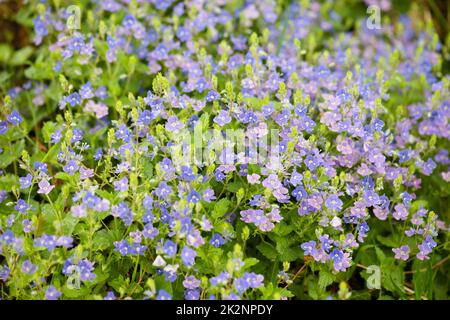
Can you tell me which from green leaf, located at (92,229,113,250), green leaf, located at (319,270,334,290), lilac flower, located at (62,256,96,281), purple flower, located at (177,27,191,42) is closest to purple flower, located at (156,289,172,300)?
lilac flower, located at (62,256,96,281)

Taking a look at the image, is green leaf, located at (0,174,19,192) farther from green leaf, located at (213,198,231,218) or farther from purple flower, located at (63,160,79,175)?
green leaf, located at (213,198,231,218)

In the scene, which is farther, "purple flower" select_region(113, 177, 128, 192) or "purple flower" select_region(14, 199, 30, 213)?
"purple flower" select_region(14, 199, 30, 213)

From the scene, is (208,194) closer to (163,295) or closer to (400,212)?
(163,295)

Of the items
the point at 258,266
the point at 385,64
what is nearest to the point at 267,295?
the point at 258,266

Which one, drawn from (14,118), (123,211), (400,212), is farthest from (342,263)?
(14,118)

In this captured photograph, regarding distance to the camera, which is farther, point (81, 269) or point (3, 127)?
point (3, 127)

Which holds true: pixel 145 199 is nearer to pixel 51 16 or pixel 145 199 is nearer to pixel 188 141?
pixel 188 141
